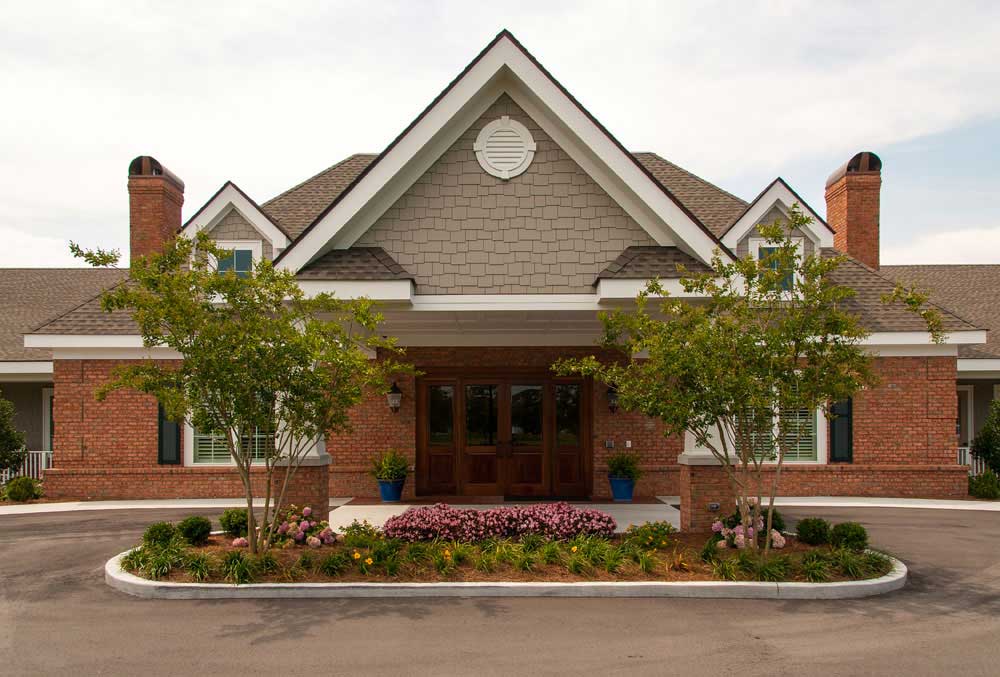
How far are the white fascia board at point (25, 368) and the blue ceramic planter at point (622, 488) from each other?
13.2m

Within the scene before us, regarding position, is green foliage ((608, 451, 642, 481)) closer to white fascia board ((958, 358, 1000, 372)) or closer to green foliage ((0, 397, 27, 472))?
white fascia board ((958, 358, 1000, 372))

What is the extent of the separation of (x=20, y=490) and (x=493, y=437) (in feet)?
31.8

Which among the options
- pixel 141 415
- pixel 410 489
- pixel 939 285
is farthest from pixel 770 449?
pixel 939 285

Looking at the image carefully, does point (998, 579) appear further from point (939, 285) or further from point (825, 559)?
point (939, 285)

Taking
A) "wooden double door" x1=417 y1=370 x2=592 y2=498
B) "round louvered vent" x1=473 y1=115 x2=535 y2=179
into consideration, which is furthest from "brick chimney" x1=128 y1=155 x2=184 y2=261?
"round louvered vent" x1=473 y1=115 x2=535 y2=179

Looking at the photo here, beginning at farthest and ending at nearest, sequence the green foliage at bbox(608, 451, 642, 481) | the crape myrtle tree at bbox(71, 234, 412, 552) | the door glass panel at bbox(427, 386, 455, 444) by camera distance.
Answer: the door glass panel at bbox(427, 386, 455, 444) < the green foliage at bbox(608, 451, 642, 481) < the crape myrtle tree at bbox(71, 234, 412, 552)

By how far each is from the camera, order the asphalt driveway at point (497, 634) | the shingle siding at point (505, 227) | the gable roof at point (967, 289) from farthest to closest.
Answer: the gable roof at point (967, 289) < the shingle siding at point (505, 227) < the asphalt driveway at point (497, 634)

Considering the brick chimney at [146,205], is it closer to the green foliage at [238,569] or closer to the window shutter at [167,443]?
the window shutter at [167,443]

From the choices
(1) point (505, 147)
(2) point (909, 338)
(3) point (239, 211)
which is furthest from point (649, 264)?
(3) point (239, 211)

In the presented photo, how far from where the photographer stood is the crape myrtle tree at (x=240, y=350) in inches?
340

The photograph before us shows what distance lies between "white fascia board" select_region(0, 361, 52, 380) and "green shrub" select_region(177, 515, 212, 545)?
10.7 meters

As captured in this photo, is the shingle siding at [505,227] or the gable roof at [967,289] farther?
the gable roof at [967,289]

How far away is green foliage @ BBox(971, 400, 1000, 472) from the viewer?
57.1ft

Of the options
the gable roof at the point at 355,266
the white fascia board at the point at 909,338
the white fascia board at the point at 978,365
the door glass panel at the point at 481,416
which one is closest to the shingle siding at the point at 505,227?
the gable roof at the point at 355,266
